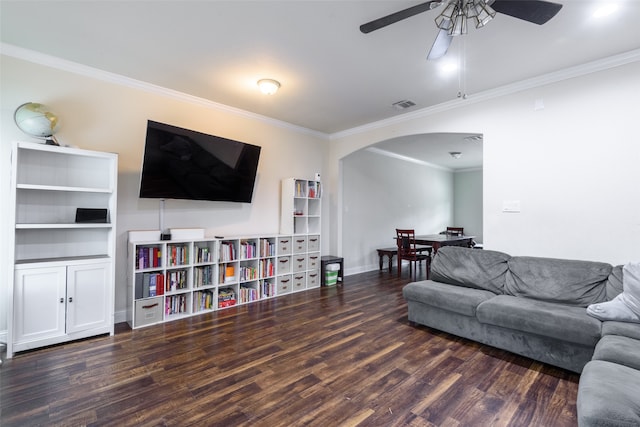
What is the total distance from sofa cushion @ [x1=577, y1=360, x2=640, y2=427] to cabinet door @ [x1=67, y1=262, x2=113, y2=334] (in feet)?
12.1

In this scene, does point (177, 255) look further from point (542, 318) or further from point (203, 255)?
point (542, 318)

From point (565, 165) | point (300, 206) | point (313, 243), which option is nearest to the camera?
point (565, 165)

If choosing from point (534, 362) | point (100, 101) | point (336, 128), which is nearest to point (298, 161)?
point (336, 128)

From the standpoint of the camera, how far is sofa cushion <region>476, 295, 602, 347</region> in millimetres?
2189

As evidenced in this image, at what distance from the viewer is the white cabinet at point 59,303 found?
8.30 feet

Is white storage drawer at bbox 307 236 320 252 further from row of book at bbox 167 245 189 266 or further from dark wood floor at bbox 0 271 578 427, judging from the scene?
row of book at bbox 167 245 189 266

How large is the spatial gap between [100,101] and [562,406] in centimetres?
490

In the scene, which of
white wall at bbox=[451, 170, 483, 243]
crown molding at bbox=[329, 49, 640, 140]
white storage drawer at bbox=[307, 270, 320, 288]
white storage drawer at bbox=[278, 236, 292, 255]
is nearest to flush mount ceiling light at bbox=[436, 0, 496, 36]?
crown molding at bbox=[329, 49, 640, 140]

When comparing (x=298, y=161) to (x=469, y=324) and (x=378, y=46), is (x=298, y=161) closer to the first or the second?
(x=378, y=46)

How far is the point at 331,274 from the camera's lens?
5.12 m

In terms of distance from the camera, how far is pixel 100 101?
3238mm

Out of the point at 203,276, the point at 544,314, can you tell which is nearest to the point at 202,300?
the point at 203,276

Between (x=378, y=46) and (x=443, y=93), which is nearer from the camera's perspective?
(x=378, y=46)

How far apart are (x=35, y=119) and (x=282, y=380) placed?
125 inches
